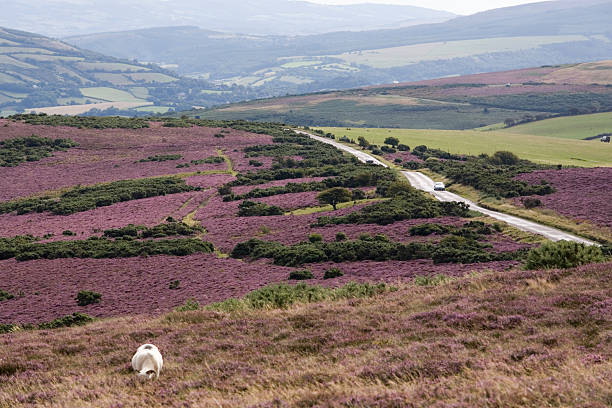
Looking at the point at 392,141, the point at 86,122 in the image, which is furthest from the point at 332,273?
the point at 86,122

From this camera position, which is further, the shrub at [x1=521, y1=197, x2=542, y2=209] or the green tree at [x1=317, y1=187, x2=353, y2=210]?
the green tree at [x1=317, y1=187, x2=353, y2=210]

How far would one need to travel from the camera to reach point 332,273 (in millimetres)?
33938

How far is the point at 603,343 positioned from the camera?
13820mm

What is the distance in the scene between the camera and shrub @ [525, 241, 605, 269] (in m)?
24.7

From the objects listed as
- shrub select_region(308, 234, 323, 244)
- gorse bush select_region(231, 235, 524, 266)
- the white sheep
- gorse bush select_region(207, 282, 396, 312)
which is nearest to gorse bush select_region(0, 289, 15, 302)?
gorse bush select_region(231, 235, 524, 266)

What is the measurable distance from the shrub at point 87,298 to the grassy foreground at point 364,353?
9.55m

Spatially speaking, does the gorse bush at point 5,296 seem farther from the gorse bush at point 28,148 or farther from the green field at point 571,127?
the green field at point 571,127

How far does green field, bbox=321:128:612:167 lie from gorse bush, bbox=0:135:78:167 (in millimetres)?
64493

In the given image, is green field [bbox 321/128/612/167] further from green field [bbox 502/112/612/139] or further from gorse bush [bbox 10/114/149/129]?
gorse bush [bbox 10/114/149/129]

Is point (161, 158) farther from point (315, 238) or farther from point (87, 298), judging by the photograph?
point (87, 298)

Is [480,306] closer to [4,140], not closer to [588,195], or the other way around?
[588,195]

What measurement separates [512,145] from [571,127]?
51285 millimetres

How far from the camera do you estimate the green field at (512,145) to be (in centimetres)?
11131

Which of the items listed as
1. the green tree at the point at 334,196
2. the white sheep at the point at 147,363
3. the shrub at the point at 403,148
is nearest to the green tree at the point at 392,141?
the shrub at the point at 403,148
